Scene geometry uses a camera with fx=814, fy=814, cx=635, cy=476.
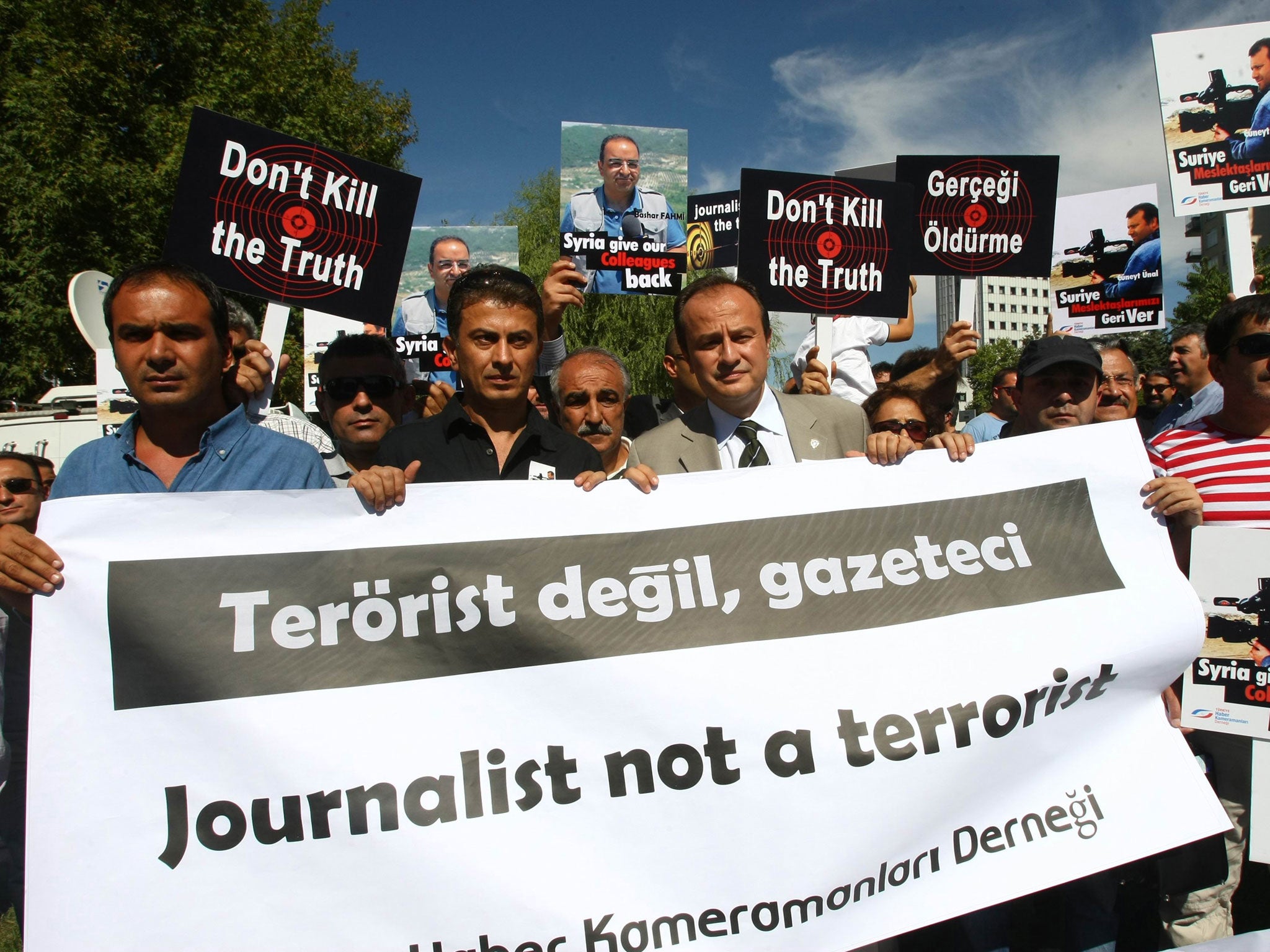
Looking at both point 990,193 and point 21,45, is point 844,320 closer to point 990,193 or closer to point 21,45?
point 990,193

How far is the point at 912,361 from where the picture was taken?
17.2ft

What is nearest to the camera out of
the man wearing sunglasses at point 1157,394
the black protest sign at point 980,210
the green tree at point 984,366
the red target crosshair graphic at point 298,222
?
the red target crosshair graphic at point 298,222

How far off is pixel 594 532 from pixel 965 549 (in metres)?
1.13

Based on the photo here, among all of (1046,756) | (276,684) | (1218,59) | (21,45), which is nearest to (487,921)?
(276,684)

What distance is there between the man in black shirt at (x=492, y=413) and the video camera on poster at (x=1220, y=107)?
5.04 meters

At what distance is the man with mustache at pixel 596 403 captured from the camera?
3748 mm

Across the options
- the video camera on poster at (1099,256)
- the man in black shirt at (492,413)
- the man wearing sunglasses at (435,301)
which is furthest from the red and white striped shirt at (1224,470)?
the man wearing sunglasses at (435,301)

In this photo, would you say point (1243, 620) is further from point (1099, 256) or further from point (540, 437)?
point (1099, 256)

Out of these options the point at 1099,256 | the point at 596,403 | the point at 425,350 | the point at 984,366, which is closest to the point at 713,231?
the point at 1099,256

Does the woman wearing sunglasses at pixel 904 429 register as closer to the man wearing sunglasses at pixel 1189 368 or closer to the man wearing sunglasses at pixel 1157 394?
the man wearing sunglasses at pixel 1189 368

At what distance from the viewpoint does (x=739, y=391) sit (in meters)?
2.61

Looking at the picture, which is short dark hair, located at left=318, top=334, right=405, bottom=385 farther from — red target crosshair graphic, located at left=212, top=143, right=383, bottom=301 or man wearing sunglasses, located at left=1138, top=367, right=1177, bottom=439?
man wearing sunglasses, located at left=1138, top=367, right=1177, bottom=439

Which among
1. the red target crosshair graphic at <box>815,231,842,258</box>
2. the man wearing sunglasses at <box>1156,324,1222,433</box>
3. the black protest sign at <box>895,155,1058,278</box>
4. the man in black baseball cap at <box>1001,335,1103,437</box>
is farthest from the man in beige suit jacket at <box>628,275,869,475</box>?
the man wearing sunglasses at <box>1156,324,1222,433</box>

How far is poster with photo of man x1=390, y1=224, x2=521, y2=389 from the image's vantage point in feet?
21.9
